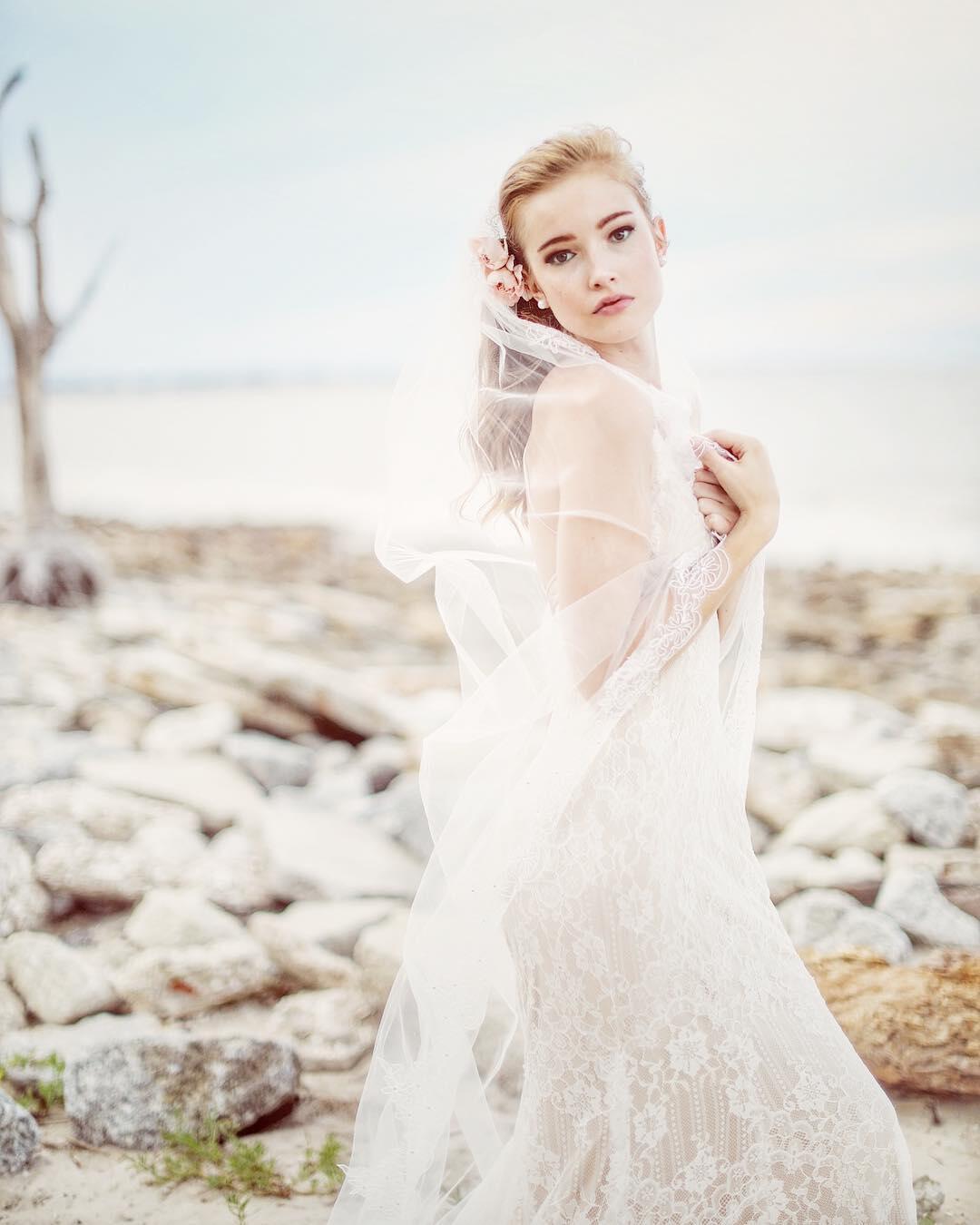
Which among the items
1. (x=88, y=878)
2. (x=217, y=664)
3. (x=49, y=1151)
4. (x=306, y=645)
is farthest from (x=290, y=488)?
(x=49, y=1151)

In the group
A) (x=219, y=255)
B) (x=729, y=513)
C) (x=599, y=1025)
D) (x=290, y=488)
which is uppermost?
(x=219, y=255)

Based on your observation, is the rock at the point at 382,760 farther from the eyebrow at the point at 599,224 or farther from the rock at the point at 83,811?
the eyebrow at the point at 599,224

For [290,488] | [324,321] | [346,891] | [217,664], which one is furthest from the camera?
[324,321]

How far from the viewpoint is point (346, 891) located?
10.2 feet

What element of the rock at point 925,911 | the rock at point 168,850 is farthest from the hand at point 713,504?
the rock at point 168,850

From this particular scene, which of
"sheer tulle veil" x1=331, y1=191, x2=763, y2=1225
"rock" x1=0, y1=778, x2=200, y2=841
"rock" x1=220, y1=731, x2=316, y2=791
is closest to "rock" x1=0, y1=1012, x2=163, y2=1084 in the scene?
"rock" x1=0, y1=778, x2=200, y2=841

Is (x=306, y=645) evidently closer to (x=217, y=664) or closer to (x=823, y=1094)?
(x=217, y=664)

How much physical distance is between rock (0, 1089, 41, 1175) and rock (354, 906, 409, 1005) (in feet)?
2.82

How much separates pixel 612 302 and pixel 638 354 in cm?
13

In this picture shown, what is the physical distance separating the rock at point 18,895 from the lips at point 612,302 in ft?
8.01

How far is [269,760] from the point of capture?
163 inches

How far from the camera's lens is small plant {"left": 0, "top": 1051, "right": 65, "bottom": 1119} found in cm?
229

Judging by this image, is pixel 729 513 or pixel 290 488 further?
pixel 290 488

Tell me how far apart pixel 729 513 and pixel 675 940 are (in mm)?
659
